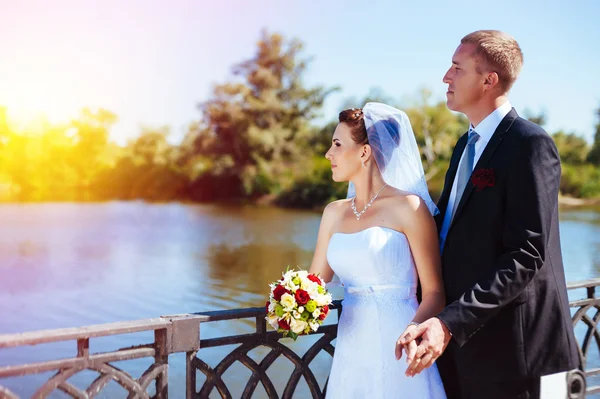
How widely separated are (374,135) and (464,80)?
0.55 metres

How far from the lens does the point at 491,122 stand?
2.20m

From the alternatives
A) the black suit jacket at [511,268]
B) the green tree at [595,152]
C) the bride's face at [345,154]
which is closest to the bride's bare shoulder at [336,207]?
the bride's face at [345,154]

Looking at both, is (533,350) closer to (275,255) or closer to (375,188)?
(375,188)

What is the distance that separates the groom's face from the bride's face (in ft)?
1.73

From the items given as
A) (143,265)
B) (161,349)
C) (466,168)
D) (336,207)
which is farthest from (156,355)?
(143,265)

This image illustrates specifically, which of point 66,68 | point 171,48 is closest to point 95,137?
point 66,68

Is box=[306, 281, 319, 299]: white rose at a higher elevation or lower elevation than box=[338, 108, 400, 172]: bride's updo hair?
lower

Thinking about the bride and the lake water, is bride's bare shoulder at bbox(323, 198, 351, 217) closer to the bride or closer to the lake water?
the bride

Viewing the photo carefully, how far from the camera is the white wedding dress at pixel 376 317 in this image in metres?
2.47

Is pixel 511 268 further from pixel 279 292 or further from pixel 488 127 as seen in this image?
pixel 279 292

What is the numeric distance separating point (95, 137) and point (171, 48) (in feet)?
35.3

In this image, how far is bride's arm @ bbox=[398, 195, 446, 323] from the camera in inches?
90.5

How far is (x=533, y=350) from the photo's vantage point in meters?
2.06

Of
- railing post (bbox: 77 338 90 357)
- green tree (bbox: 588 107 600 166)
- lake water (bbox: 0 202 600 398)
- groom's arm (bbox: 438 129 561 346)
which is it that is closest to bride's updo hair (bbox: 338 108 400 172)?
groom's arm (bbox: 438 129 561 346)
